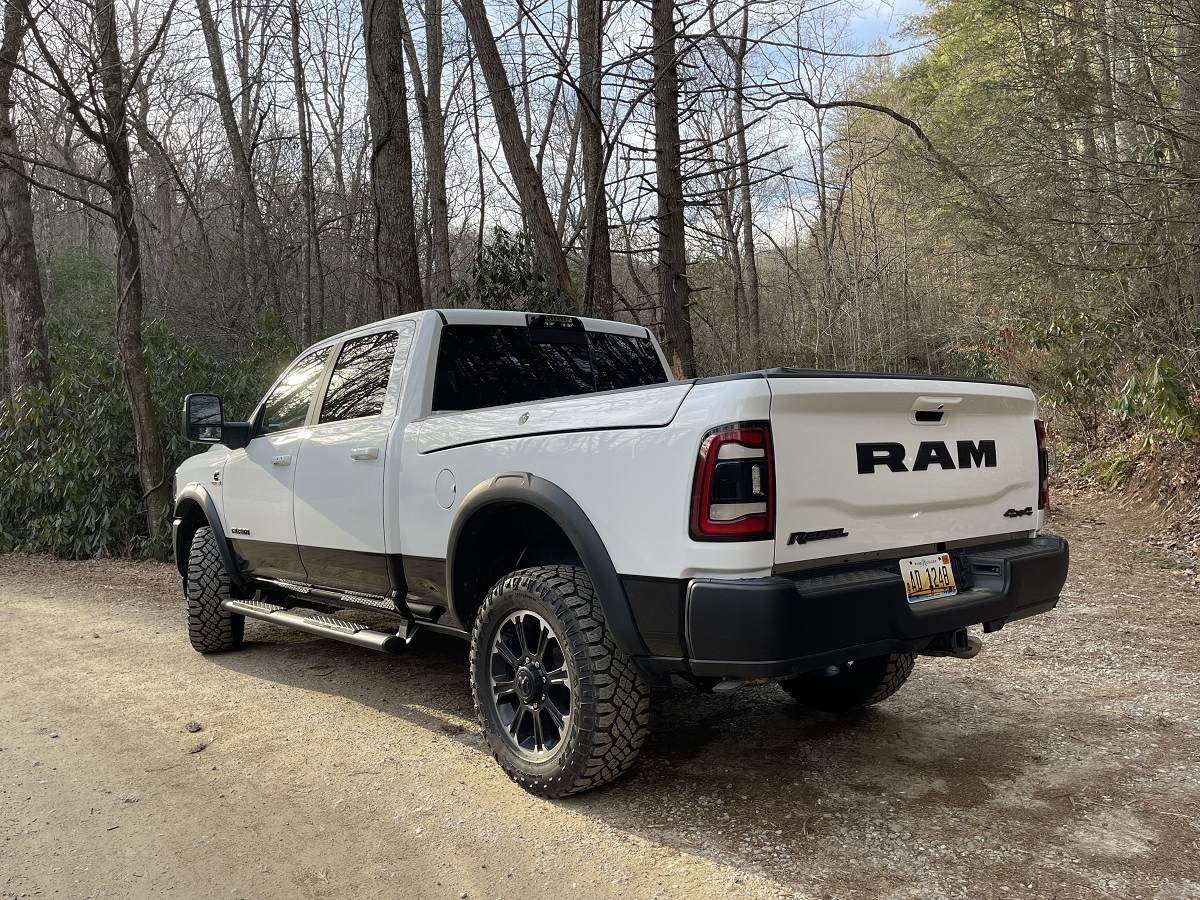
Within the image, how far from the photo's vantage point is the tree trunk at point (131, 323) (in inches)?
391

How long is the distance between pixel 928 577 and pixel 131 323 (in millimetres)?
9665

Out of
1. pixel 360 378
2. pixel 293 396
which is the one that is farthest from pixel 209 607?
pixel 360 378

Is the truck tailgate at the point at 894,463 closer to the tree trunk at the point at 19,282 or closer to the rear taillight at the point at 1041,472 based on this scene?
the rear taillight at the point at 1041,472

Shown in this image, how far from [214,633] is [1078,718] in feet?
16.1

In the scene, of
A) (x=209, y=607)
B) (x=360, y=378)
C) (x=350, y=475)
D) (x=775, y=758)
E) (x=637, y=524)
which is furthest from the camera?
(x=209, y=607)

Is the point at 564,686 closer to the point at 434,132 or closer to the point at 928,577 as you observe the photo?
the point at 928,577

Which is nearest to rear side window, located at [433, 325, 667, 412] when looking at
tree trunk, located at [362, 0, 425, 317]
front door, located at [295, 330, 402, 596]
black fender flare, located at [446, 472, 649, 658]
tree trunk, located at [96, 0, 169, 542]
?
front door, located at [295, 330, 402, 596]

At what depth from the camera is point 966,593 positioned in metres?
3.23

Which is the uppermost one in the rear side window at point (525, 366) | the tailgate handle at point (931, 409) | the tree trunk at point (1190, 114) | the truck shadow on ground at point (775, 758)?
the tree trunk at point (1190, 114)

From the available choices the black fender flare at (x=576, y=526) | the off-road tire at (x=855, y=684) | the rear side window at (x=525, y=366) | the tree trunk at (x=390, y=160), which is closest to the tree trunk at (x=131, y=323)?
the tree trunk at (x=390, y=160)

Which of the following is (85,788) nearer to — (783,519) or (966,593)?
(783,519)

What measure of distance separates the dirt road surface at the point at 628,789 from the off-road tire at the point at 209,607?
21 centimetres

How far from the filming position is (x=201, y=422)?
538 centimetres

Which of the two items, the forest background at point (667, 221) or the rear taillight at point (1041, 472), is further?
the forest background at point (667, 221)
